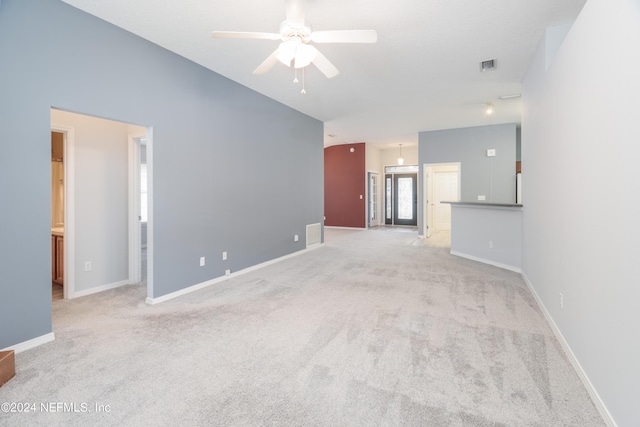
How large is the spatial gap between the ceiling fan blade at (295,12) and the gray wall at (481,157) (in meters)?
6.86

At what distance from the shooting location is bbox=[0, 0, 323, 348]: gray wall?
2.40 metres

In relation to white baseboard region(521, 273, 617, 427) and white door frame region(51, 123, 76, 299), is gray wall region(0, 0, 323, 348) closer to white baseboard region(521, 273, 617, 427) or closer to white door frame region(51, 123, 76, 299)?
white door frame region(51, 123, 76, 299)

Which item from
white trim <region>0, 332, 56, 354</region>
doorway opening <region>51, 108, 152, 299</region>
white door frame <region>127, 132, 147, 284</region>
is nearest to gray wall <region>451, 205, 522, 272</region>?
doorway opening <region>51, 108, 152, 299</region>

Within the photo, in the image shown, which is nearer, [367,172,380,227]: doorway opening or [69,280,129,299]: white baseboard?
[69,280,129,299]: white baseboard

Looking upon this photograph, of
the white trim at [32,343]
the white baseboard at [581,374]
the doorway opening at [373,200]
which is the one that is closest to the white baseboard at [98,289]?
the white trim at [32,343]

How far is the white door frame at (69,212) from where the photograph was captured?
3.56 meters

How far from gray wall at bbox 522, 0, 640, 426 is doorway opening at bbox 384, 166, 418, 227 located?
844 centimetres

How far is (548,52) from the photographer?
3225 millimetres

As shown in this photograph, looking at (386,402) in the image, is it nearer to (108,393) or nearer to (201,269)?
(108,393)

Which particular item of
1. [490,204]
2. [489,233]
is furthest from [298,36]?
[489,233]

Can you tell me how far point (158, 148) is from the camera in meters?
3.49

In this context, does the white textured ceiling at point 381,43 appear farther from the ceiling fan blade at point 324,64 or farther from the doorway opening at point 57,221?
the doorway opening at point 57,221

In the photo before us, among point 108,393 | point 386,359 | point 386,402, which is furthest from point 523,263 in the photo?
point 108,393

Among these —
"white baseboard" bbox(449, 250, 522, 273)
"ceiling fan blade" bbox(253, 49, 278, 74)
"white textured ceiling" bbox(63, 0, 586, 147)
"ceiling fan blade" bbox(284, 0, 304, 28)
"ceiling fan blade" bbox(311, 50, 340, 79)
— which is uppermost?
"white textured ceiling" bbox(63, 0, 586, 147)
